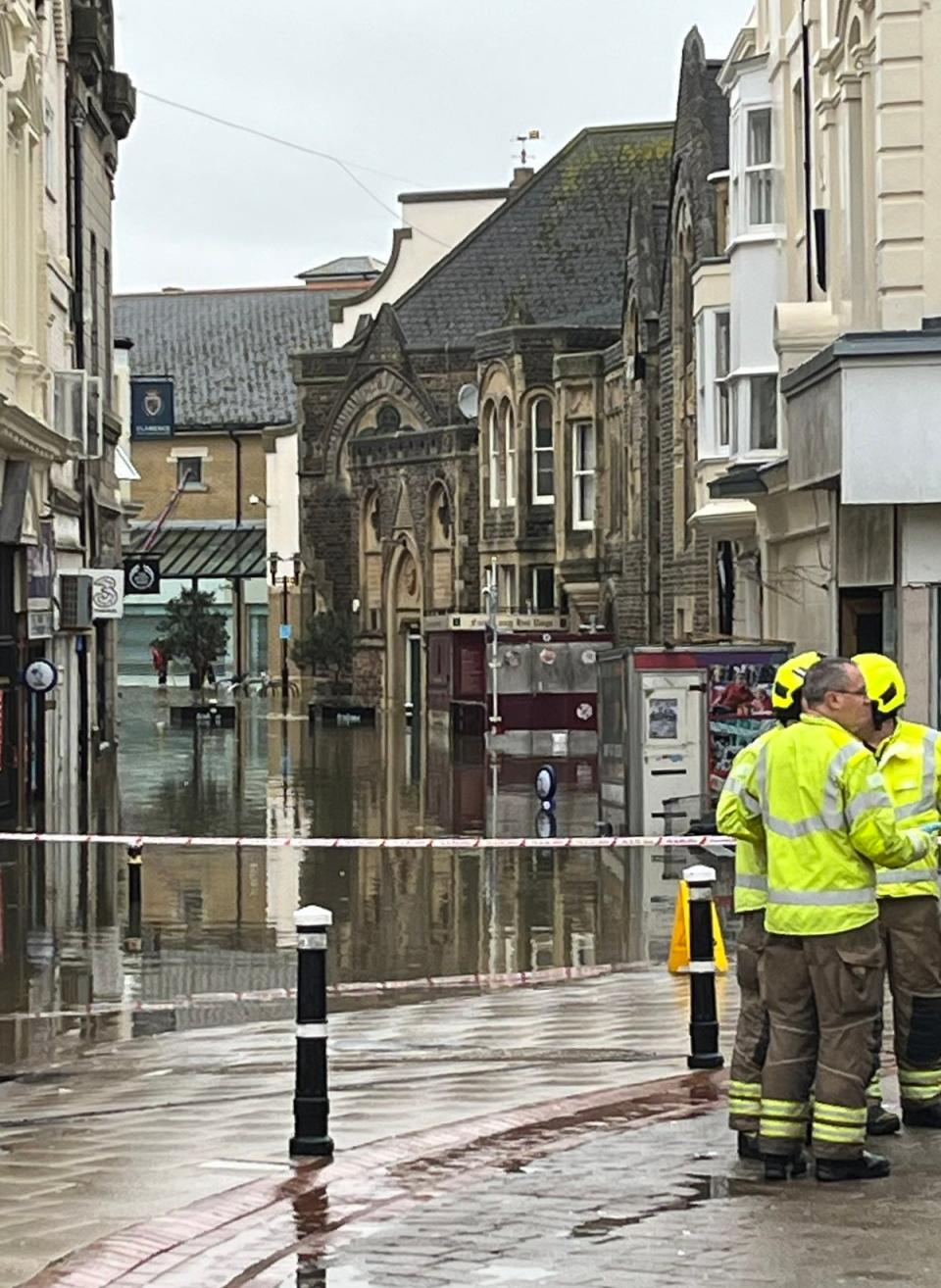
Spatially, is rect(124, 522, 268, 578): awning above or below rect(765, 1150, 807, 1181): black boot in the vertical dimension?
above

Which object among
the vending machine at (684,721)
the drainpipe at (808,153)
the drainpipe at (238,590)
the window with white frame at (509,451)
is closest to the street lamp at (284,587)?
the drainpipe at (238,590)

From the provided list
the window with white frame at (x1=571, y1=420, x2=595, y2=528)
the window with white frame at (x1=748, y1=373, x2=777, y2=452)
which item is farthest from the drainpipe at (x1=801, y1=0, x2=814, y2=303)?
the window with white frame at (x1=571, y1=420, x2=595, y2=528)

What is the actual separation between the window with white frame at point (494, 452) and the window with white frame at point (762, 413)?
34277 mm

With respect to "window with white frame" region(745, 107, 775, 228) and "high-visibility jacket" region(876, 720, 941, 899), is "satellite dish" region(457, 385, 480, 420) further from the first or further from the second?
"high-visibility jacket" region(876, 720, 941, 899)

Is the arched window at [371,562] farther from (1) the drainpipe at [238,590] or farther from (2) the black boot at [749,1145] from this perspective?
(2) the black boot at [749,1145]

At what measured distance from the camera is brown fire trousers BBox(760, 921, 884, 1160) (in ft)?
26.9

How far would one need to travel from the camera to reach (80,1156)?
359 inches

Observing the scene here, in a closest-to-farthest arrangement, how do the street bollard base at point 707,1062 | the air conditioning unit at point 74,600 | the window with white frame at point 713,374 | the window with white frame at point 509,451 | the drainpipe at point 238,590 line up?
the street bollard base at point 707,1062 < the air conditioning unit at point 74,600 < the window with white frame at point 713,374 < the window with white frame at point 509,451 < the drainpipe at point 238,590

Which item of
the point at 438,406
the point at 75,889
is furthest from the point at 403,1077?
the point at 438,406

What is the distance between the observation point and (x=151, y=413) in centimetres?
5269

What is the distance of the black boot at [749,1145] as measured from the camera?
850cm

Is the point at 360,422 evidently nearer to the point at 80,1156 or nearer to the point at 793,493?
the point at 793,493

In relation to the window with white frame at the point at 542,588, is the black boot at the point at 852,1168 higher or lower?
lower

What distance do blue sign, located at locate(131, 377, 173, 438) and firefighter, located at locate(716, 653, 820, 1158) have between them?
44.2 metres
